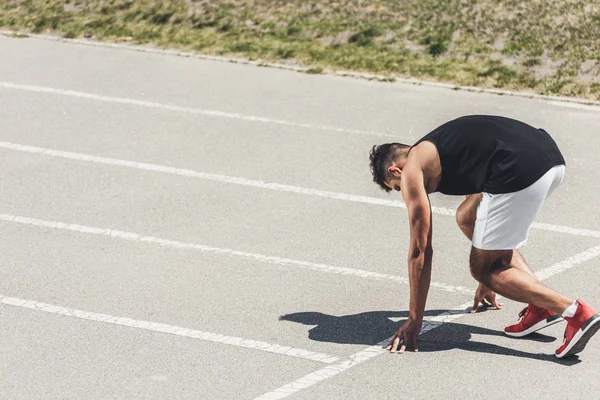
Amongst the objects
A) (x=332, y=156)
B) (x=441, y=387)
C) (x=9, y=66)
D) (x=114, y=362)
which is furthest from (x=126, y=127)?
(x=441, y=387)

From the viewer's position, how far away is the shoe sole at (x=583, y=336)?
6.11 m

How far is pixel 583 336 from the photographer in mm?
6164

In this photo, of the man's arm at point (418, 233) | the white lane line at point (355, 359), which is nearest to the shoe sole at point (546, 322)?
the white lane line at point (355, 359)

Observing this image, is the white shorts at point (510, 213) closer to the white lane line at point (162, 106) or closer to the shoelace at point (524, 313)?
the shoelace at point (524, 313)

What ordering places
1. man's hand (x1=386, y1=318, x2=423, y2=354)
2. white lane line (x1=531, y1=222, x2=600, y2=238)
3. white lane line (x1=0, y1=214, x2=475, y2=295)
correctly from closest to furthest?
man's hand (x1=386, y1=318, x2=423, y2=354) < white lane line (x1=0, y1=214, x2=475, y2=295) < white lane line (x1=531, y1=222, x2=600, y2=238)

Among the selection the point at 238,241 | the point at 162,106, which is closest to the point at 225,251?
the point at 238,241

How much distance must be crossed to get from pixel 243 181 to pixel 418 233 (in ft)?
12.1

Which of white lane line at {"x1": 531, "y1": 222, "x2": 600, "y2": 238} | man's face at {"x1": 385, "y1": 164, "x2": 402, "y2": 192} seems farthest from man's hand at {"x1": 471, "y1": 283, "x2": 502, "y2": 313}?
white lane line at {"x1": 531, "y1": 222, "x2": 600, "y2": 238}

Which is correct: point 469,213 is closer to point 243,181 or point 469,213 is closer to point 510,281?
point 510,281

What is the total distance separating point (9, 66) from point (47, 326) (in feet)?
24.3

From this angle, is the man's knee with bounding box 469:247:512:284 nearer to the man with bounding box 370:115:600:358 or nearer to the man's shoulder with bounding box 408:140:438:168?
the man with bounding box 370:115:600:358

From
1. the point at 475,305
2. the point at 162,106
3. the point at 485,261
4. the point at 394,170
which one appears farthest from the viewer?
the point at 162,106

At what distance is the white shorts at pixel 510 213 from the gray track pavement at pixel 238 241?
738 millimetres

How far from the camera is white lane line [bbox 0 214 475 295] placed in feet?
25.0
